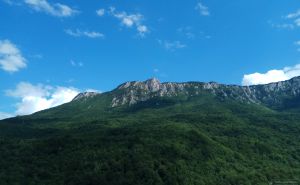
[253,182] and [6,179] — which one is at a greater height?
[6,179]

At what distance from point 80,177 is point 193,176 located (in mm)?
49368

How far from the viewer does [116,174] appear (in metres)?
194

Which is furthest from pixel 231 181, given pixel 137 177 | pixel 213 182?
pixel 137 177

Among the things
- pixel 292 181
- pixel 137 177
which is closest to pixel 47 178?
pixel 137 177

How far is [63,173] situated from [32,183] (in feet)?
47.8

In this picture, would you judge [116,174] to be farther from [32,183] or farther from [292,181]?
[292,181]

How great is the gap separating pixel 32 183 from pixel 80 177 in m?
20.3

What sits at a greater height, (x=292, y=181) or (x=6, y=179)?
(x=6, y=179)

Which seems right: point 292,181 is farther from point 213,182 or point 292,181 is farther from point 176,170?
point 176,170

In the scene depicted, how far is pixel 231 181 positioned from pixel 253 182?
33.2 ft

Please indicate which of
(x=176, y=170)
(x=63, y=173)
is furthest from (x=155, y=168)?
(x=63, y=173)

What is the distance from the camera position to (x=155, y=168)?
652ft

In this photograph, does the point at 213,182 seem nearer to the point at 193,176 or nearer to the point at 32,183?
the point at 193,176

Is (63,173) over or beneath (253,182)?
over
